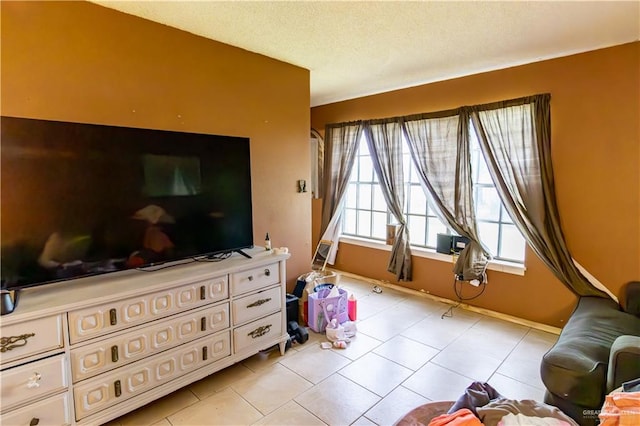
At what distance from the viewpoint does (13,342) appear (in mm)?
1536

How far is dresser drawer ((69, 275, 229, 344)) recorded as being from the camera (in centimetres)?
173

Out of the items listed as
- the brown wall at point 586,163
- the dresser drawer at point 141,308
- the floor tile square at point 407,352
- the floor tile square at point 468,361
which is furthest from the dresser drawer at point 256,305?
the brown wall at point 586,163

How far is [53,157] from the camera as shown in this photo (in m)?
1.76

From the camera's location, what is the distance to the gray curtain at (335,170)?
462cm

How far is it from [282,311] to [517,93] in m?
2.91

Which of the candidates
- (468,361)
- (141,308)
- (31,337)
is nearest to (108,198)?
(141,308)

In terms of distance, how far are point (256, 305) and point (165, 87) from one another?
168cm

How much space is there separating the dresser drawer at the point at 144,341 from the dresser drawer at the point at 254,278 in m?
0.15

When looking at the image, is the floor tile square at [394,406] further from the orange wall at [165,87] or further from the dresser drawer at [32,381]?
the dresser drawer at [32,381]

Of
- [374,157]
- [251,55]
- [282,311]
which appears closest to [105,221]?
[282,311]

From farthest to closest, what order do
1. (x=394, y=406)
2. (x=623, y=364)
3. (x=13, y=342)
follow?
(x=394, y=406) < (x=623, y=364) < (x=13, y=342)

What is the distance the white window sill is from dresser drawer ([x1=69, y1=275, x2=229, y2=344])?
Answer: 2.55m

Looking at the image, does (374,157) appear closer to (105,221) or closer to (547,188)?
(547,188)

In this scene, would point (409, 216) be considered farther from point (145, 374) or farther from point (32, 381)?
point (32, 381)
